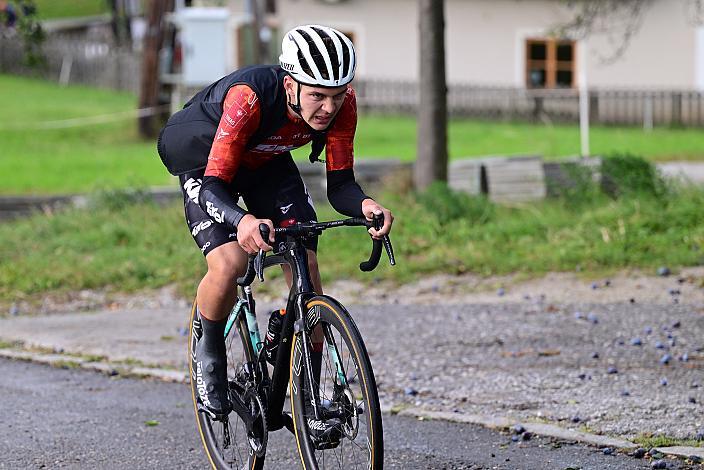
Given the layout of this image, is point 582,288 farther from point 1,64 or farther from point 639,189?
point 1,64

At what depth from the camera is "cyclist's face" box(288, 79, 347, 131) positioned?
16.1 feet

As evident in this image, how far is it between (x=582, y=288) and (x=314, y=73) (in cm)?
550

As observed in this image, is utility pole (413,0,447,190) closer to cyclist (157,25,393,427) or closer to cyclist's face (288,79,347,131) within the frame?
cyclist (157,25,393,427)

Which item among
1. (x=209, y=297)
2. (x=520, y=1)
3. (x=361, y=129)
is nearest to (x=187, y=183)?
(x=209, y=297)

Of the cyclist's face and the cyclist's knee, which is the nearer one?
the cyclist's face

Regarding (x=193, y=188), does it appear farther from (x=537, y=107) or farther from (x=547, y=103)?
(x=547, y=103)

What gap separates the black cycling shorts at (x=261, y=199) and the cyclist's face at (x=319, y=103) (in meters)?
0.42

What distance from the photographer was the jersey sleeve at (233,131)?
4992mm

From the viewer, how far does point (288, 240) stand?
4984mm

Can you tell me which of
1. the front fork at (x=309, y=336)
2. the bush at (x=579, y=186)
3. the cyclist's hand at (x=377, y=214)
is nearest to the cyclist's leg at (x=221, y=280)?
the front fork at (x=309, y=336)

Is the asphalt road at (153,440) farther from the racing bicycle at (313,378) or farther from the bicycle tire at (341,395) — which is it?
the bicycle tire at (341,395)

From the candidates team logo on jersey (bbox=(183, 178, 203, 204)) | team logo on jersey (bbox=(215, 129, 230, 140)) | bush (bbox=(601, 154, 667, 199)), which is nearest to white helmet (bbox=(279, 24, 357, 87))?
team logo on jersey (bbox=(215, 129, 230, 140))

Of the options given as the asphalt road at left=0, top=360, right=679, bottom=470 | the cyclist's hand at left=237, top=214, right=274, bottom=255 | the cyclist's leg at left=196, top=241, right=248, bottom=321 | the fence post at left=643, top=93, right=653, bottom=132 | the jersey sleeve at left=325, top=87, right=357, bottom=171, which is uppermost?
the jersey sleeve at left=325, top=87, right=357, bottom=171

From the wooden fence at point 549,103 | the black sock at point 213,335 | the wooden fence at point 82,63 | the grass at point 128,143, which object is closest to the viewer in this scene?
the black sock at point 213,335
